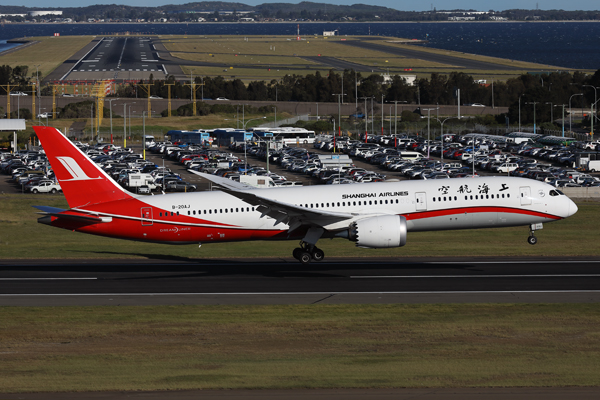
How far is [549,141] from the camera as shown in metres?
151

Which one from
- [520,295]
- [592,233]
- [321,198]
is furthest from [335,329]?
[592,233]

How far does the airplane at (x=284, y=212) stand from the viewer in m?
44.5

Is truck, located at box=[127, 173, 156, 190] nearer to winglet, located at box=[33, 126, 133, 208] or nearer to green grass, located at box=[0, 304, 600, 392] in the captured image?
winglet, located at box=[33, 126, 133, 208]

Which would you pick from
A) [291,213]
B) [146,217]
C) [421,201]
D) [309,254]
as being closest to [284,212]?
[291,213]

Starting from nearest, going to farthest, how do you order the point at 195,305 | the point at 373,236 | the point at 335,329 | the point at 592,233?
the point at 335,329 < the point at 195,305 < the point at 373,236 < the point at 592,233

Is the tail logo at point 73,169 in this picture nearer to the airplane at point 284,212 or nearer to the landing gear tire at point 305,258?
the airplane at point 284,212

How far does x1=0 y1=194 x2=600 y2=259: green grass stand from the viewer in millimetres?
53906

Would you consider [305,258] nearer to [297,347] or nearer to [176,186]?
[297,347]

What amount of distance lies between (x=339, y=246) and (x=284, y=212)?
14.6 meters

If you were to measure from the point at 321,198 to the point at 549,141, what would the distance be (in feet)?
385

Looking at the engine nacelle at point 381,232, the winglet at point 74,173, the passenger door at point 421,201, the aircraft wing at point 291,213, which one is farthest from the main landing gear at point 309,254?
the winglet at point 74,173

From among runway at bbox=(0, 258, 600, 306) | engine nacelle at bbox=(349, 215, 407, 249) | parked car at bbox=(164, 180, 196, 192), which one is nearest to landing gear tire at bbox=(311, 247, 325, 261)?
runway at bbox=(0, 258, 600, 306)

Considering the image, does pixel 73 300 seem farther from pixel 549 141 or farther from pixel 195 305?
pixel 549 141

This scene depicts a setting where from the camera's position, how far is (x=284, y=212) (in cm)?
4394
